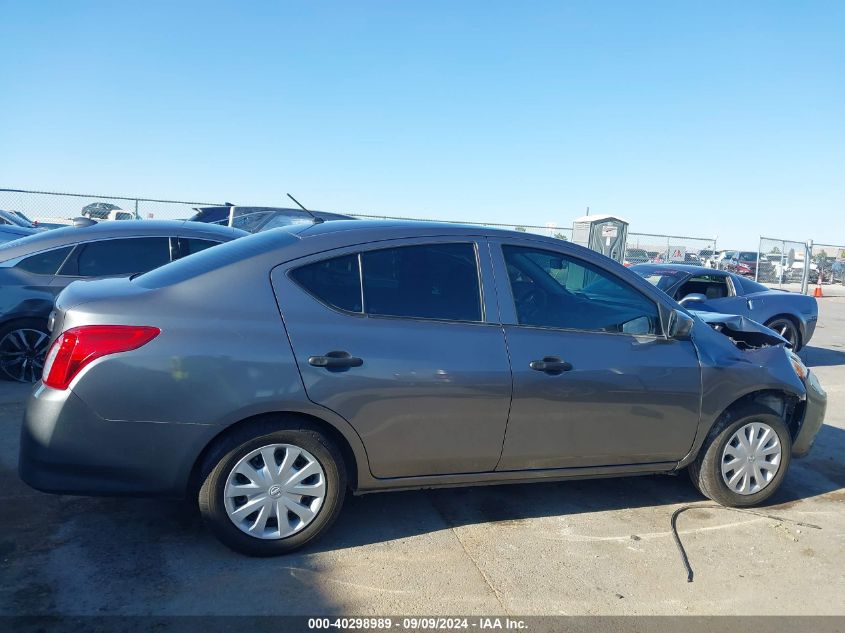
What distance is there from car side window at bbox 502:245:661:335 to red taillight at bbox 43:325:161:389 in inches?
74.9

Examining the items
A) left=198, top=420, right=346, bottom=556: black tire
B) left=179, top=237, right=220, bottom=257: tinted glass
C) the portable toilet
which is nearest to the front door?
left=198, top=420, right=346, bottom=556: black tire

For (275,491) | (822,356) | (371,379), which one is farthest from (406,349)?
(822,356)

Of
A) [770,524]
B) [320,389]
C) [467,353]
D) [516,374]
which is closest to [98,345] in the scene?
[320,389]

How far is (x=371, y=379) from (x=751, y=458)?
2.54 m

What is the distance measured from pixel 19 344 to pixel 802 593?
6352 millimetres

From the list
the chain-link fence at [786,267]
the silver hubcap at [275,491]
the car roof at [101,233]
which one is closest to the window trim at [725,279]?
the car roof at [101,233]

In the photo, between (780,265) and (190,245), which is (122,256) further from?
(780,265)

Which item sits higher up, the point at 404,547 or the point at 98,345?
the point at 98,345

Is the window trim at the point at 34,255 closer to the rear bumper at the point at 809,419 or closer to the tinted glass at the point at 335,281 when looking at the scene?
the tinted glass at the point at 335,281

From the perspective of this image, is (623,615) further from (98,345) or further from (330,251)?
(98,345)

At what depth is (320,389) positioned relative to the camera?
122 inches

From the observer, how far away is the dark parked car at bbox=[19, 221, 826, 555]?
2.96 metres

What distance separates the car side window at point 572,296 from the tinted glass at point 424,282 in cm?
26

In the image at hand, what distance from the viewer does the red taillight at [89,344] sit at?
114 inches
